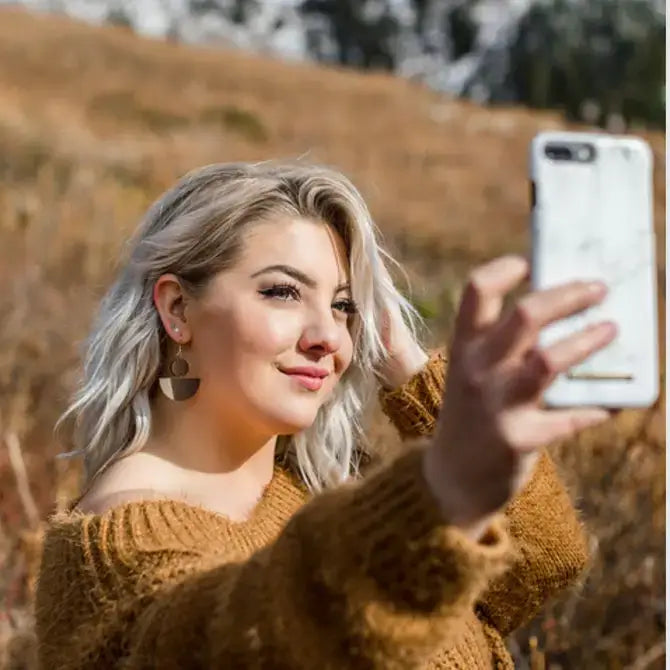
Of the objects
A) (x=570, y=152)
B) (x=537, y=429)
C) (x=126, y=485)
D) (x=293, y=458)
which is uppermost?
(x=570, y=152)

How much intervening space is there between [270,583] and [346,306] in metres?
0.65

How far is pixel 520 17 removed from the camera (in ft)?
70.2

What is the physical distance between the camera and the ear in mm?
1513

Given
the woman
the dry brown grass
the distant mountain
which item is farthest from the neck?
the distant mountain

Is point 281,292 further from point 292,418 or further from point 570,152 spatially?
point 570,152

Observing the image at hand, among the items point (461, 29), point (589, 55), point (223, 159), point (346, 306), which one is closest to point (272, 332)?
point (346, 306)

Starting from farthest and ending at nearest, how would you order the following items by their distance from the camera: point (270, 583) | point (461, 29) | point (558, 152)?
point (461, 29) < point (558, 152) < point (270, 583)

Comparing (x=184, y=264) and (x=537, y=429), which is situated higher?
(x=537, y=429)

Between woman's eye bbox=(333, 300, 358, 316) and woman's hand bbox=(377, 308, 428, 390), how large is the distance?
228 mm

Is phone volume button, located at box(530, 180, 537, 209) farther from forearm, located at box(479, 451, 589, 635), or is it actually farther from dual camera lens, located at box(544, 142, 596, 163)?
forearm, located at box(479, 451, 589, 635)

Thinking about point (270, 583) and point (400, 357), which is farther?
point (400, 357)

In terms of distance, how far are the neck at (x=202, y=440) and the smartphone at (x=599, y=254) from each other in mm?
586

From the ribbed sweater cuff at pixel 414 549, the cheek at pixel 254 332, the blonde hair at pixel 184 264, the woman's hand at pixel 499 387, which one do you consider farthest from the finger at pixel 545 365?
the blonde hair at pixel 184 264

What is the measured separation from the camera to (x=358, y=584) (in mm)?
892
